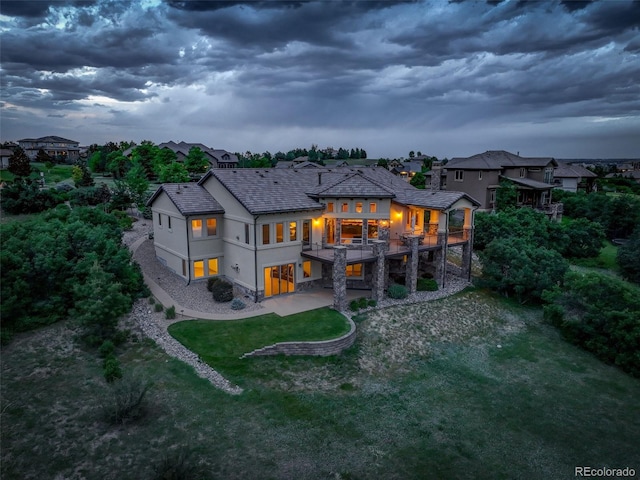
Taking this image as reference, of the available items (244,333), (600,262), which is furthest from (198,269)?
(600,262)

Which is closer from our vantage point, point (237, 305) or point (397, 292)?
point (237, 305)

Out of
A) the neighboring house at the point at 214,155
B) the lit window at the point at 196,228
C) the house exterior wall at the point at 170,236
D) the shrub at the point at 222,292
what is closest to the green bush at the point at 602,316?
the shrub at the point at 222,292

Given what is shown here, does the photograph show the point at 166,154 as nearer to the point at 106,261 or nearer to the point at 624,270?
the point at 106,261

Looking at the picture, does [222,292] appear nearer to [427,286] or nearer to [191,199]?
[191,199]

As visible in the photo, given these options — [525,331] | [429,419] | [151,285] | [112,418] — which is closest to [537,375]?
[525,331]

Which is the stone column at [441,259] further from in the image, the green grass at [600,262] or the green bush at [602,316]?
the green grass at [600,262]

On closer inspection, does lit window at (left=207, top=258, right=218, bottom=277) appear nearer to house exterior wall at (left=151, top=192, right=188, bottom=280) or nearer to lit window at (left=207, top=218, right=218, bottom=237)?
house exterior wall at (left=151, top=192, right=188, bottom=280)

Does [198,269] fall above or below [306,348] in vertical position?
above

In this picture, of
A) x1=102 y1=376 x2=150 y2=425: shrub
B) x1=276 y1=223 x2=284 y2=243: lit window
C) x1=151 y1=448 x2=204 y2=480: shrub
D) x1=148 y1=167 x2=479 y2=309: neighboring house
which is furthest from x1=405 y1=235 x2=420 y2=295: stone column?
x1=151 y1=448 x2=204 y2=480: shrub
